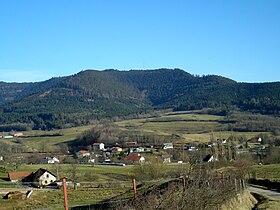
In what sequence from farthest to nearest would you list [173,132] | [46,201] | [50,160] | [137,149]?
[173,132] → [137,149] → [50,160] → [46,201]

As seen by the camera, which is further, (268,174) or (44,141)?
(44,141)

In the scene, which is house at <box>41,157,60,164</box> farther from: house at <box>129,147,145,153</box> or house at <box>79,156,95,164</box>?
house at <box>129,147,145,153</box>

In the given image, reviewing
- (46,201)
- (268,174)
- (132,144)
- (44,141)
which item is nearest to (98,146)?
(132,144)

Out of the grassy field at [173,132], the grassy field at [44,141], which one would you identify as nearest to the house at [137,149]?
the grassy field at [173,132]

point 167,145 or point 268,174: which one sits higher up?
point 268,174

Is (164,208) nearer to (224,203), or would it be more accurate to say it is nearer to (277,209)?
(224,203)

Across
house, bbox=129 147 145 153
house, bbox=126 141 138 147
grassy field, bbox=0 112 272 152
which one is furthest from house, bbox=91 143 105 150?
house, bbox=129 147 145 153

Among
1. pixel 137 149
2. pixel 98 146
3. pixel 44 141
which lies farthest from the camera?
pixel 44 141

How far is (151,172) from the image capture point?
183ft

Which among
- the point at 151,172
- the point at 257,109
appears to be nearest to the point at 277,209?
the point at 151,172

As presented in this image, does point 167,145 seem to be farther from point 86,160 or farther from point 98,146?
point 98,146

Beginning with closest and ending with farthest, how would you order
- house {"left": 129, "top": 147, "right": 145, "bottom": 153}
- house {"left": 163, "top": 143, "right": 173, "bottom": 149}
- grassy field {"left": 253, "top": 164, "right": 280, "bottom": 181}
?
1. grassy field {"left": 253, "top": 164, "right": 280, "bottom": 181}
2. house {"left": 163, "top": 143, "right": 173, "bottom": 149}
3. house {"left": 129, "top": 147, "right": 145, "bottom": 153}

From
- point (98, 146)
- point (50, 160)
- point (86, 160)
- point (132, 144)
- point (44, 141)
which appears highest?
point (44, 141)

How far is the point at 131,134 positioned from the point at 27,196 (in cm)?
10033
